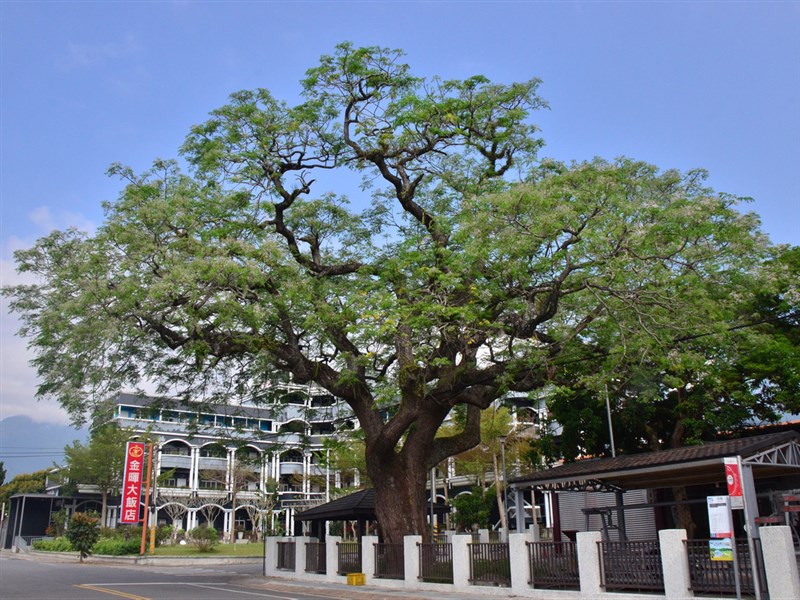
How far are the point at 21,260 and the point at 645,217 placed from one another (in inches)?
655

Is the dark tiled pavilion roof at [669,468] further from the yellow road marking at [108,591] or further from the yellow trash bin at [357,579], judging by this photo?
the yellow road marking at [108,591]

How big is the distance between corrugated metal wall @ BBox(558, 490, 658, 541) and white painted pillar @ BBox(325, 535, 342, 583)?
29.4ft

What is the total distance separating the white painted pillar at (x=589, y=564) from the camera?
52.5 ft

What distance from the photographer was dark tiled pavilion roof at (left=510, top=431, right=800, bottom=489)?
1522 cm

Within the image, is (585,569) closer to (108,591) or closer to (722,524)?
(722,524)

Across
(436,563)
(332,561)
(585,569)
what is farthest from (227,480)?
(585,569)

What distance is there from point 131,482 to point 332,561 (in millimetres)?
17978

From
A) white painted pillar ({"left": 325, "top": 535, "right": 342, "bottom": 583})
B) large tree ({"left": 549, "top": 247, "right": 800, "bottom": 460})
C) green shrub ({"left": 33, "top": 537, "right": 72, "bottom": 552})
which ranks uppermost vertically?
large tree ({"left": 549, "top": 247, "right": 800, "bottom": 460})

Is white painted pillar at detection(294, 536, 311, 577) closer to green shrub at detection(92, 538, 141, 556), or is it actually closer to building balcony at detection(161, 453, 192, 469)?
green shrub at detection(92, 538, 141, 556)

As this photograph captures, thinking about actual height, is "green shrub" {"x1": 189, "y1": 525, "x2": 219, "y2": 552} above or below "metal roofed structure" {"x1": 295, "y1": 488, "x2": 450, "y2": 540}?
below

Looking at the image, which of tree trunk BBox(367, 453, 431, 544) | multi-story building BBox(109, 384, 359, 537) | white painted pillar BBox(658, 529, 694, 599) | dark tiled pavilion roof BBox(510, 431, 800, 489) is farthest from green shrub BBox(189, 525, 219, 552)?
white painted pillar BBox(658, 529, 694, 599)

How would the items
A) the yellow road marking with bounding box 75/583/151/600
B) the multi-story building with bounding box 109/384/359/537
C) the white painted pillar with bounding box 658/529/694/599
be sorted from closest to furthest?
the white painted pillar with bounding box 658/529/694/599 < the yellow road marking with bounding box 75/583/151/600 < the multi-story building with bounding box 109/384/359/537

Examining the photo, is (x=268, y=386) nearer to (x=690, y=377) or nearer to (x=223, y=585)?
(x=223, y=585)

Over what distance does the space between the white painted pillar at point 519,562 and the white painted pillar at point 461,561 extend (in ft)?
5.44
